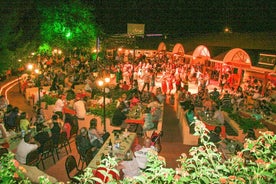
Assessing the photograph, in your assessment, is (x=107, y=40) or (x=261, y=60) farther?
(x=261, y=60)

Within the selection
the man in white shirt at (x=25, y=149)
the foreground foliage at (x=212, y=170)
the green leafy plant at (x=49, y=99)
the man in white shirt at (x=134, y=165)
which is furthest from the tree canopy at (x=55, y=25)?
the foreground foliage at (x=212, y=170)

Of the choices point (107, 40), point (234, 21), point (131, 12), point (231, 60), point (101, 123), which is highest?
point (131, 12)

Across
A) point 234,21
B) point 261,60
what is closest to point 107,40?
point 261,60

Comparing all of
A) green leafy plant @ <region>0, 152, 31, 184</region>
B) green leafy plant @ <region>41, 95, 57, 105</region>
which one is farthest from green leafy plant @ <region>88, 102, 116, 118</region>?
green leafy plant @ <region>0, 152, 31, 184</region>

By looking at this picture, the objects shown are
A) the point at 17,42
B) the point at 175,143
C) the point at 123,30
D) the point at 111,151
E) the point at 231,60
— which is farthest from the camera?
the point at 123,30

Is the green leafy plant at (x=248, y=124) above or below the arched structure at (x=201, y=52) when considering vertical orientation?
below

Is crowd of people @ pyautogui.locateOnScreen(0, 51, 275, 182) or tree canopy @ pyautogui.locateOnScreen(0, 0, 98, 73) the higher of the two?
tree canopy @ pyautogui.locateOnScreen(0, 0, 98, 73)

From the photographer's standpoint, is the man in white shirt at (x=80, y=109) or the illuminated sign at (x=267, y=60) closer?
the man in white shirt at (x=80, y=109)

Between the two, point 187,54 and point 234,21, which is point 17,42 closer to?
point 187,54

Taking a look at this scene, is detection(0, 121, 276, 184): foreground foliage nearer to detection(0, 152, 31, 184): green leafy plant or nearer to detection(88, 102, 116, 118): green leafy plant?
detection(0, 152, 31, 184): green leafy plant

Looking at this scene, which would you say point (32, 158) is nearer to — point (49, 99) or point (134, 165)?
point (134, 165)

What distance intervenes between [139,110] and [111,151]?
3.85 m

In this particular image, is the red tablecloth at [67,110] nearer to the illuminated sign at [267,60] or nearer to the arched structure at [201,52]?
the illuminated sign at [267,60]

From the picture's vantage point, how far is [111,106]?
10.4m
